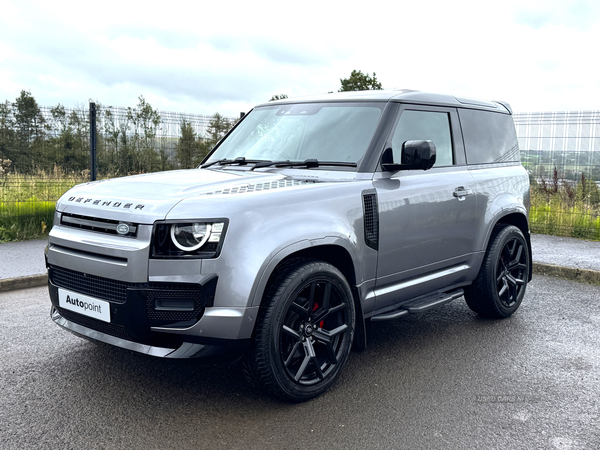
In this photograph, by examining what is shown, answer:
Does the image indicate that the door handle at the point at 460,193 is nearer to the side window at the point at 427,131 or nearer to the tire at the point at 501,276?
the side window at the point at 427,131

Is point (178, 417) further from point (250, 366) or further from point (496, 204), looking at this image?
point (496, 204)

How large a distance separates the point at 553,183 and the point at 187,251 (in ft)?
36.3

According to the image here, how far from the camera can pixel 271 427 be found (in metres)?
3.27

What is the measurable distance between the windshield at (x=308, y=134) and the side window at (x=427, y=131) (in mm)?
248

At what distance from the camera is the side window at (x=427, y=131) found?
4438 millimetres

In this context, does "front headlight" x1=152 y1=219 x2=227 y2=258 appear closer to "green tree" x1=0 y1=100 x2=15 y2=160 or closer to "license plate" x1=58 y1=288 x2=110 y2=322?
"license plate" x1=58 y1=288 x2=110 y2=322

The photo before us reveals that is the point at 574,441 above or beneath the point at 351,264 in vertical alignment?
beneath

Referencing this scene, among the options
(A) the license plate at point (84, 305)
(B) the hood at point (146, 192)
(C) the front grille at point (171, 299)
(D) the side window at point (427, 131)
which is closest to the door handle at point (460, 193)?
(D) the side window at point (427, 131)

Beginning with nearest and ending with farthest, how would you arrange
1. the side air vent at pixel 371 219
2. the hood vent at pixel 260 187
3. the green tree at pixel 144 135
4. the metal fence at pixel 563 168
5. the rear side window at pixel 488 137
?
1. the hood vent at pixel 260 187
2. the side air vent at pixel 371 219
3. the rear side window at pixel 488 137
4. the metal fence at pixel 563 168
5. the green tree at pixel 144 135

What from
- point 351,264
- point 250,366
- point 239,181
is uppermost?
point 239,181

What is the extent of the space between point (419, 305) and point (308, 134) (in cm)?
163

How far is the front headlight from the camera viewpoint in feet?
10.3

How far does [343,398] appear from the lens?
12.1ft

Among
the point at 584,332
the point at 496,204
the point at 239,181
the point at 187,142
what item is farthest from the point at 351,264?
the point at 187,142
